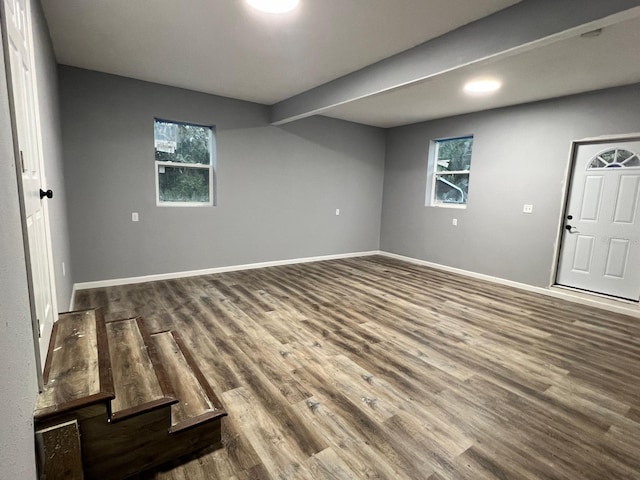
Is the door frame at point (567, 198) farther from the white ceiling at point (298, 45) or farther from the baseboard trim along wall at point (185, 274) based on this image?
the baseboard trim along wall at point (185, 274)

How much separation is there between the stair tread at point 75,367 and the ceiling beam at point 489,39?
10.6ft

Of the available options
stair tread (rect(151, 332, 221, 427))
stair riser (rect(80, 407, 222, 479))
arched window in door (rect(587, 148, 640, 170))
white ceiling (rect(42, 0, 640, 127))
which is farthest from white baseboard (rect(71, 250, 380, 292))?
arched window in door (rect(587, 148, 640, 170))

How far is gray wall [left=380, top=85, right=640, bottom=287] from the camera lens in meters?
4.21

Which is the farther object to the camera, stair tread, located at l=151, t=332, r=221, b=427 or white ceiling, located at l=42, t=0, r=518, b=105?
white ceiling, located at l=42, t=0, r=518, b=105

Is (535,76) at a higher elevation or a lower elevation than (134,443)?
higher

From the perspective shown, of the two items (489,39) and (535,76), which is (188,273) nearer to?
(489,39)

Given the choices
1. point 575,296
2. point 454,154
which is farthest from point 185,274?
point 575,296

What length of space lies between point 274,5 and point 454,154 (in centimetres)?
445

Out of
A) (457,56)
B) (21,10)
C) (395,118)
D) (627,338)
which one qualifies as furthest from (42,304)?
(395,118)

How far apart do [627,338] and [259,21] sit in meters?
4.64

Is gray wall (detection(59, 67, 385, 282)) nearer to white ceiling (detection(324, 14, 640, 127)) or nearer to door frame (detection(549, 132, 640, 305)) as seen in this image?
white ceiling (detection(324, 14, 640, 127))

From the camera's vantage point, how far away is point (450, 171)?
5.90 metres

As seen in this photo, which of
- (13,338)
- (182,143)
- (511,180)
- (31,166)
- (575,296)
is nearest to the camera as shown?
(13,338)

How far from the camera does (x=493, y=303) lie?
13.7 ft
